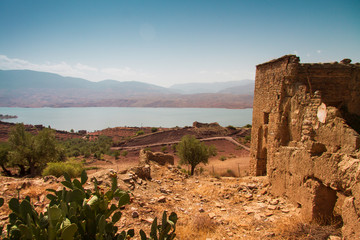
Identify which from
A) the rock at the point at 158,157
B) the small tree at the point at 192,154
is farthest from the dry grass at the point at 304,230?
the small tree at the point at 192,154

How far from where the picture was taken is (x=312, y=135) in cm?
684

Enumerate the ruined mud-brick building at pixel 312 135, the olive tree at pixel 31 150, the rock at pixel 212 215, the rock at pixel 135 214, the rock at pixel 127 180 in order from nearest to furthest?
1. the ruined mud-brick building at pixel 312 135
2. the rock at pixel 135 214
3. the rock at pixel 212 215
4. the rock at pixel 127 180
5. the olive tree at pixel 31 150

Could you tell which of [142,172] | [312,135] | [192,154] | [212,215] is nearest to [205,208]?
[212,215]

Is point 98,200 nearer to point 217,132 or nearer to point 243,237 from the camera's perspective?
point 243,237

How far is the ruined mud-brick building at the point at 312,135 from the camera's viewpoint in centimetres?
471

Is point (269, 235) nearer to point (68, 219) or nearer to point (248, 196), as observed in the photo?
point (248, 196)

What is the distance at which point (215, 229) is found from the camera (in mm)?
5676

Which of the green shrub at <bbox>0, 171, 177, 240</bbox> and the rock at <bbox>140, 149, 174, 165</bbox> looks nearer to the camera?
the green shrub at <bbox>0, 171, 177, 240</bbox>

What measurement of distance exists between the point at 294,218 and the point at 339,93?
6750mm

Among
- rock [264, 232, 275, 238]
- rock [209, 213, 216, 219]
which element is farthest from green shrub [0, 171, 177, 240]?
rock [209, 213, 216, 219]

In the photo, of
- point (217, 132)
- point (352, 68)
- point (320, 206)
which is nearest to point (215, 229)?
point (320, 206)

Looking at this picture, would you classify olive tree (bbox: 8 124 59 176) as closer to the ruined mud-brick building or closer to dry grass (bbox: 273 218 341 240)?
the ruined mud-brick building

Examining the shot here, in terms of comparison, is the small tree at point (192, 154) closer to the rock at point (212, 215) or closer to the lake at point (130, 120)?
the rock at point (212, 215)

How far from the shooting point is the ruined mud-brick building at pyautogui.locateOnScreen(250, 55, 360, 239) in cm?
471
